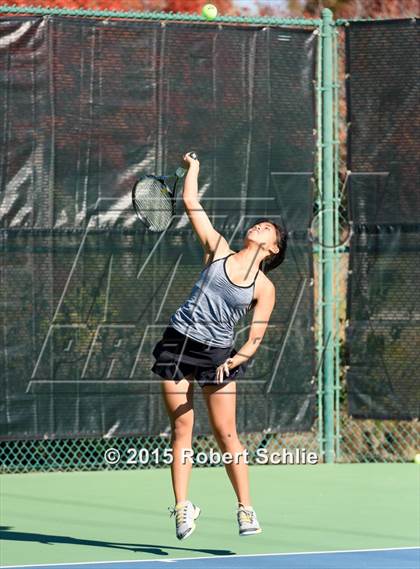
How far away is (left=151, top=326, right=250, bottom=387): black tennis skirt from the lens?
579 centimetres

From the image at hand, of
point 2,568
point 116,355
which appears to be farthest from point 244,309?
point 116,355

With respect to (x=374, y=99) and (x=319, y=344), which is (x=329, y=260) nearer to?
(x=319, y=344)

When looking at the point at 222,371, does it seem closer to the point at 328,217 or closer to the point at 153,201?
the point at 153,201

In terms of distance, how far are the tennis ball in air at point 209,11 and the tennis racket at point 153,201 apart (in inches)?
68.8

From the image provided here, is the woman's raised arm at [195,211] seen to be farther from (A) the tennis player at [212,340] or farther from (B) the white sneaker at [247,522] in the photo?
(B) the white sneaker at [247,522]

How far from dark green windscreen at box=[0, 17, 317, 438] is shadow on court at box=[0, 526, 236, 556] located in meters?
1.81

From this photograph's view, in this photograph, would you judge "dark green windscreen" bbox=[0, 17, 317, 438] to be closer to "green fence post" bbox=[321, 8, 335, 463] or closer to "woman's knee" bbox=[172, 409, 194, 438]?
"green fence post" bbox=[321, 8, 335, 463]

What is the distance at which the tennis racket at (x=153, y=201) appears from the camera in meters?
6.63

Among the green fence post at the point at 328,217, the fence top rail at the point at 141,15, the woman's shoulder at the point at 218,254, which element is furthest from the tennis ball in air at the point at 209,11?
the woman's shoulder at the point at 218,254

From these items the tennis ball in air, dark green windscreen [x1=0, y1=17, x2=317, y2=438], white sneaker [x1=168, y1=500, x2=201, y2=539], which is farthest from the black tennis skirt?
the tennis ball in air

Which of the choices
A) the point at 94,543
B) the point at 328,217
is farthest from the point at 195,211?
the point at 328,217

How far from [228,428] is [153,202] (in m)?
1.51

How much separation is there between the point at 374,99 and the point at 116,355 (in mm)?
2495

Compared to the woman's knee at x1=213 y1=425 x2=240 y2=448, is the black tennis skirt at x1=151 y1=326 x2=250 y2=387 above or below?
above
